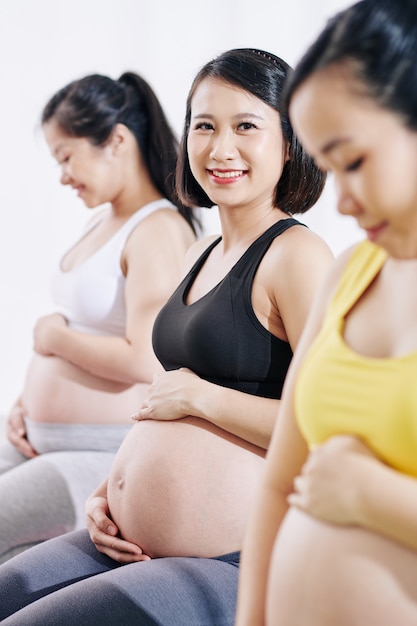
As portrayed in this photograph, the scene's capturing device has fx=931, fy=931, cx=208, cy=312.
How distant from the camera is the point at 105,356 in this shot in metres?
2.09

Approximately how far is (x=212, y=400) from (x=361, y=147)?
0.63 metres

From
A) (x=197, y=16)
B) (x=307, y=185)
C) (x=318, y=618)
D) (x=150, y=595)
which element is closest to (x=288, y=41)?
(x=197, y=16)

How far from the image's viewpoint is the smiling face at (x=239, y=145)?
1524 mm

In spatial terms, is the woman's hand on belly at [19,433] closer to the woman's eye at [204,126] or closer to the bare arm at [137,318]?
the bare arm at [137,318]

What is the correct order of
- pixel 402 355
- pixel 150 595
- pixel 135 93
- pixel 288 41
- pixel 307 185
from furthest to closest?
pixel 288 41
pixel 135 93
pixel 307 185
pixel 150 595
pixel 402 355

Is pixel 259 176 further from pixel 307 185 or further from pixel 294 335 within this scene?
pixel 294 335

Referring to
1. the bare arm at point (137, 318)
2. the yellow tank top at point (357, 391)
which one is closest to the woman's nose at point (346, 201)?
the yellow tank top at point (357, 391)

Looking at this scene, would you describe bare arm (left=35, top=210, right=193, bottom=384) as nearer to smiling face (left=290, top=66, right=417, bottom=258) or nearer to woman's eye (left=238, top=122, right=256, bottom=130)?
woman's eye (left=238, top=122, right=256, bottom=130)

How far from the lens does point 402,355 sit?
0.96 meters

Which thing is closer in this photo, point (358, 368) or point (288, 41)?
point (358, 368)

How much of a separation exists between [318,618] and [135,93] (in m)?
1.62

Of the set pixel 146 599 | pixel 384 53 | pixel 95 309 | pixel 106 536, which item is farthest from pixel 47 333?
pixel 384 53

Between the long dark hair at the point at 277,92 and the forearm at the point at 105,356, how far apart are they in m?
0.63

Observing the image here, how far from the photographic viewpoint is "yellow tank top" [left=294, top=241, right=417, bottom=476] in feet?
3.06
